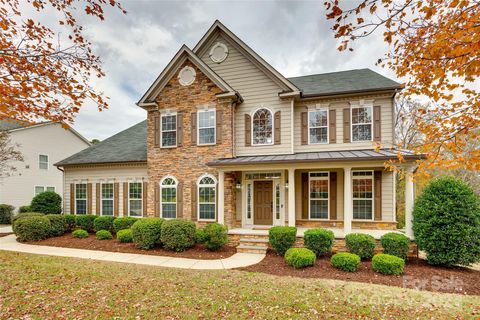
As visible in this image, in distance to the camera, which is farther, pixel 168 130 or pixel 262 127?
pixel 168 130

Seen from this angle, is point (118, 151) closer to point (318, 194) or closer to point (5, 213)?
point (5, 213)

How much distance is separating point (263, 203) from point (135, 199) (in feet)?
22.5

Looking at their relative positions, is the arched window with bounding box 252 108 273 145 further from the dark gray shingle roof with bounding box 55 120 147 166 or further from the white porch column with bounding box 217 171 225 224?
the dark gray shingle roof with bounding box 55 120 147 166

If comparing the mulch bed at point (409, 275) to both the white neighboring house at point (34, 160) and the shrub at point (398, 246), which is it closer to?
the shrub at point (398, 246)

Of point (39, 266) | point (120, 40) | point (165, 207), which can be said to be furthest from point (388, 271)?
point (120, 40)

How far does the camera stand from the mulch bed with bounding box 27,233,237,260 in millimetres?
9368

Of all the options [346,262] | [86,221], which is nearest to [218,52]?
[346,262]

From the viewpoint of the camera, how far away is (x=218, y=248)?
978 cm

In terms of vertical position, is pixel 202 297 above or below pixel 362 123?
below

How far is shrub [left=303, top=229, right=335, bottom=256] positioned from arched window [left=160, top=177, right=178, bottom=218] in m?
6.42

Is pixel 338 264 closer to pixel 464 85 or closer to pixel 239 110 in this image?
pixel 464 85

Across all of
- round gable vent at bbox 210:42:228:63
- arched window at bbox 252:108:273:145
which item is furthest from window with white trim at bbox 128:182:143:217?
round gable vent at bbox 210:42:228:63

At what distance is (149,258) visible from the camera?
9.00m

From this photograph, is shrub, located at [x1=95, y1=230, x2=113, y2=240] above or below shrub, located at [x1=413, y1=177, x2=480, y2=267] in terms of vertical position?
below
